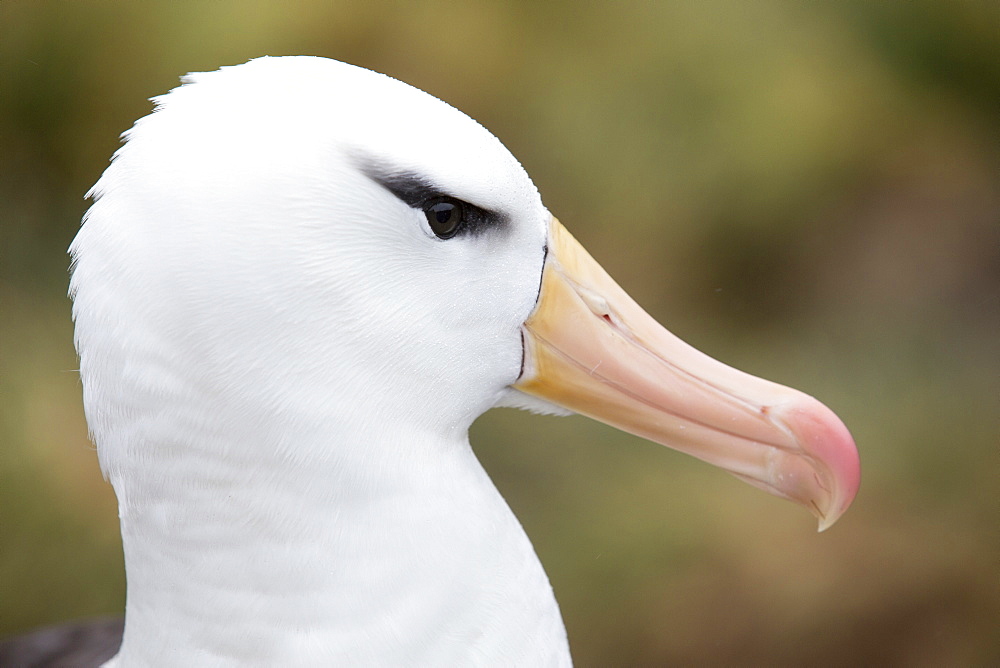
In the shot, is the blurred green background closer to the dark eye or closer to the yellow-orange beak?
the yellow-orange beak

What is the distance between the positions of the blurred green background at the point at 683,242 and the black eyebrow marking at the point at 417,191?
2185mm

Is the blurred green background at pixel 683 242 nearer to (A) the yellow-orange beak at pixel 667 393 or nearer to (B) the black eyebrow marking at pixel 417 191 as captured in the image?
(A) the yellow-orange beak at pixel 667 393

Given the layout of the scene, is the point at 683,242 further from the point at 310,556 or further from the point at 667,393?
the point at 310,556

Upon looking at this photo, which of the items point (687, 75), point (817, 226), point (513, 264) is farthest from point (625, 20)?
point (513, 264)

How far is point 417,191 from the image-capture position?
112 cm

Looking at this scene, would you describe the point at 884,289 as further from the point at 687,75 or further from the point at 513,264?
the point at 513,264

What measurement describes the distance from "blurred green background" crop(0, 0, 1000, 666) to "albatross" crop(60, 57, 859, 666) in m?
1.97

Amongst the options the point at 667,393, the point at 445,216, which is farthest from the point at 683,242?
the point at 445,216

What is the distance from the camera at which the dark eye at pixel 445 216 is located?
115 cm

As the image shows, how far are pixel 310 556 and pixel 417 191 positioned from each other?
442mm

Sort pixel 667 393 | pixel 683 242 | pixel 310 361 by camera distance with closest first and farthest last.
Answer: pixel 310 361 → pixel 667 393 → pixel 683 242

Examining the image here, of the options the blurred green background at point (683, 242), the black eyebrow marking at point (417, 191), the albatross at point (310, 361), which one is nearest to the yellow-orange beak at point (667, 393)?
the albatross at point (310, 361)

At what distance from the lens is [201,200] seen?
103cm

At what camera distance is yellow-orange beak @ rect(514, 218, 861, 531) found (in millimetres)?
1312
